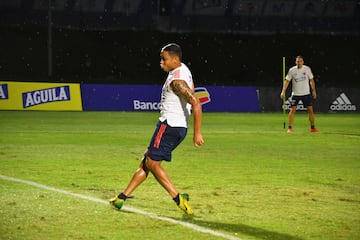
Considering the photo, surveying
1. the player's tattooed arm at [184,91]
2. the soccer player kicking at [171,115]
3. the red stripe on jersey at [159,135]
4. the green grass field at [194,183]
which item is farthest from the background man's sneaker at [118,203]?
the player's tattooed arm at [184,91]

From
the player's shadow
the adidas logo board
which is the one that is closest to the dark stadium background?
the adidas logo board

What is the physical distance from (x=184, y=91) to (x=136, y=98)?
27107mm

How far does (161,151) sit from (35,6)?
36.2 m

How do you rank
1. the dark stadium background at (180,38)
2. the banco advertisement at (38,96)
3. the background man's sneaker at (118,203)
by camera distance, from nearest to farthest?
the background man's sneaker at (118,203) → the banco advertisement at (38,96) → the dark stadium background at (180,38)

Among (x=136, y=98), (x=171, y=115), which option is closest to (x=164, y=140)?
(x=171, y=115)

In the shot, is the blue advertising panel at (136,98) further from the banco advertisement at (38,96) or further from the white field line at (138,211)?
the white field line at (138,211)

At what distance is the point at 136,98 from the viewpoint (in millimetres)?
37469

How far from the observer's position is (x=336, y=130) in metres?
27.4

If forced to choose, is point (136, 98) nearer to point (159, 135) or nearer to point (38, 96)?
point (38, 96)

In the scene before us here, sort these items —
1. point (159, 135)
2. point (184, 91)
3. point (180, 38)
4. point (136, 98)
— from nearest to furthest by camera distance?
point (184, 91), point (159, 135), point (136, 98), point (180, 38)

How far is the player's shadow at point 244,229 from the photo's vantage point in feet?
30.9

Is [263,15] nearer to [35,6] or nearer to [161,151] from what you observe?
[35,6]

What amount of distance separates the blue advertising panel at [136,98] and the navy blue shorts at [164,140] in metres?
26.2

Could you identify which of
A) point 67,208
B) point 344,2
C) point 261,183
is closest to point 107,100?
point 344,2
